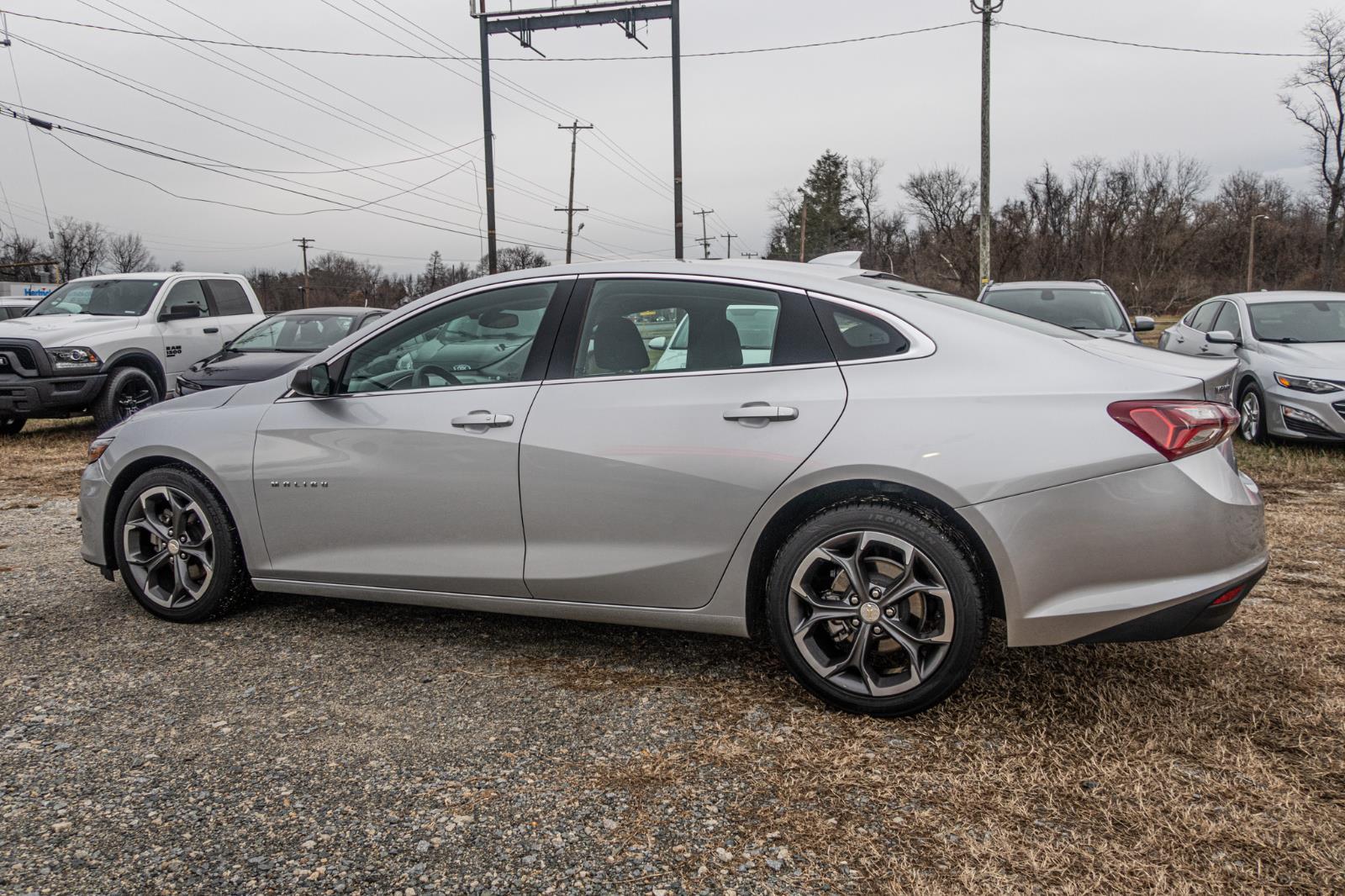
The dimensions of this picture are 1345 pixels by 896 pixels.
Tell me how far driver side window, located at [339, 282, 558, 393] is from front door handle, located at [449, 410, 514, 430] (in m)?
0.16

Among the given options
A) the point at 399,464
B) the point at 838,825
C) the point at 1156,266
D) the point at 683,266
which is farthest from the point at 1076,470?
the point at 1156,266

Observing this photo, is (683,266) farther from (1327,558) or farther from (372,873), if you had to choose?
(1327,558)

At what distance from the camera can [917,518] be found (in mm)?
2994

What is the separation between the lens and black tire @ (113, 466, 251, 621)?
412cm

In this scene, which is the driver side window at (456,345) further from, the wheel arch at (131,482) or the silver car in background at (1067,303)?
the silver car in background at (1067,303)

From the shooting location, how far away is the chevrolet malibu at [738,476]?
9.42 ft

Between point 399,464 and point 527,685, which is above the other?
point 399,464

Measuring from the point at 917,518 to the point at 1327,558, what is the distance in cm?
345

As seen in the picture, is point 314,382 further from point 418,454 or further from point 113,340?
point 113,340

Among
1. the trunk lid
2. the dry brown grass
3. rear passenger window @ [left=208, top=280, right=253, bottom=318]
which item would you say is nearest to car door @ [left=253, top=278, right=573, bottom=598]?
the trunk lid

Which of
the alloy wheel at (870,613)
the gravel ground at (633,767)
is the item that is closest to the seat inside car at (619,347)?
the alloy wheel at (870,613)

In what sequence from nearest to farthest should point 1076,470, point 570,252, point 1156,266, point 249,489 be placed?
point 1076,470
point 249,489
point 570,252
point 1156,266

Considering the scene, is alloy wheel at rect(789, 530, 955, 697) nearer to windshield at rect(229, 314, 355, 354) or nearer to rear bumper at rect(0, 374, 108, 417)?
windshield at rect(229, 314, 355, 354)

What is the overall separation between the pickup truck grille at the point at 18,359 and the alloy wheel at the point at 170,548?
757 centimetres
